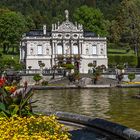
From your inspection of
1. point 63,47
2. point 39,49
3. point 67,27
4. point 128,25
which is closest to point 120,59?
point 63,47

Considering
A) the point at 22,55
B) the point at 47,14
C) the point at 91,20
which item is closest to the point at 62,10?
the point at 47,14

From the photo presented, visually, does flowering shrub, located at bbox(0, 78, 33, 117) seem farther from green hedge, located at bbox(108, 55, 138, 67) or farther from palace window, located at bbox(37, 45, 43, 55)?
green hedge, located at bbox(108, 55, 138, 67)

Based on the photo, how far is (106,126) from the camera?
12336 mm

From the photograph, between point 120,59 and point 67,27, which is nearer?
point 67,27

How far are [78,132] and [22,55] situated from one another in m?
65.0

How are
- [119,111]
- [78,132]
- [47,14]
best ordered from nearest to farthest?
[78,132]
[119,111]
[47,14]

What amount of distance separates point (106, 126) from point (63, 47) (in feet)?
208

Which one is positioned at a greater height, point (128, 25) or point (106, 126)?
point (128, 25)

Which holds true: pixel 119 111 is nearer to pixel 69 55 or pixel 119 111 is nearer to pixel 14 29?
pixel 69 55

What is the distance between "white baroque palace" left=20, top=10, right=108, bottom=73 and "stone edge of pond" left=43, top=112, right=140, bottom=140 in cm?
5880

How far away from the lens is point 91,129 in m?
13.2

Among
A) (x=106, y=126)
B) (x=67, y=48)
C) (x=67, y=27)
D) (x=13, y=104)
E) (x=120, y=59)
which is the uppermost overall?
(x=67, y=27)

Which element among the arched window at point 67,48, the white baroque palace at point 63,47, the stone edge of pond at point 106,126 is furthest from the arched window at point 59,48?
the stone edge of pond at point 106,126

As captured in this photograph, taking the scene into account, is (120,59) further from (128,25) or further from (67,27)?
(128,25)
